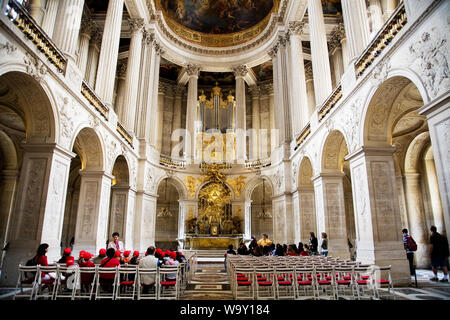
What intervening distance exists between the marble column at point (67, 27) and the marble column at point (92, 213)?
165 inches

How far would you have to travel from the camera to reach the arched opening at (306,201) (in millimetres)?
12992

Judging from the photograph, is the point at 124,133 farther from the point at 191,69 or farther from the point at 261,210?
the point at 261,210

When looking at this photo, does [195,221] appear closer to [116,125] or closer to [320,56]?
[116,125]

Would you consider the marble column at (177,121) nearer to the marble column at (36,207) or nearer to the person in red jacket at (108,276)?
the marble column at (36,207)

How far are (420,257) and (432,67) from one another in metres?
8.63

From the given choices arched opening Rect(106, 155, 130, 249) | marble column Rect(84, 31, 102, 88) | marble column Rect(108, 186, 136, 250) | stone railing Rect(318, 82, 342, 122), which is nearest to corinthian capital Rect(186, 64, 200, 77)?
marble column Rect(84, 31, 102, 88)

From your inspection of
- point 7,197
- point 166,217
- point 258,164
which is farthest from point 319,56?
point 166,217

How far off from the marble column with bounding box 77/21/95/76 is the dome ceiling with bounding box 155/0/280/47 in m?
4.68

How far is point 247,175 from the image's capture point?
18.9m

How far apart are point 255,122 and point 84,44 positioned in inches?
500

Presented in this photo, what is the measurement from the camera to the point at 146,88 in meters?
17.2

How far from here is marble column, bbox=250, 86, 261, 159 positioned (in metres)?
22.4

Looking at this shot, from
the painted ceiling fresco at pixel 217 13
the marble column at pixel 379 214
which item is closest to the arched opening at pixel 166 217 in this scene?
the painted ceiling fresco at pixel 217 13

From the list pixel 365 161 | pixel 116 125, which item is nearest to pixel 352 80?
pixel 365 161
